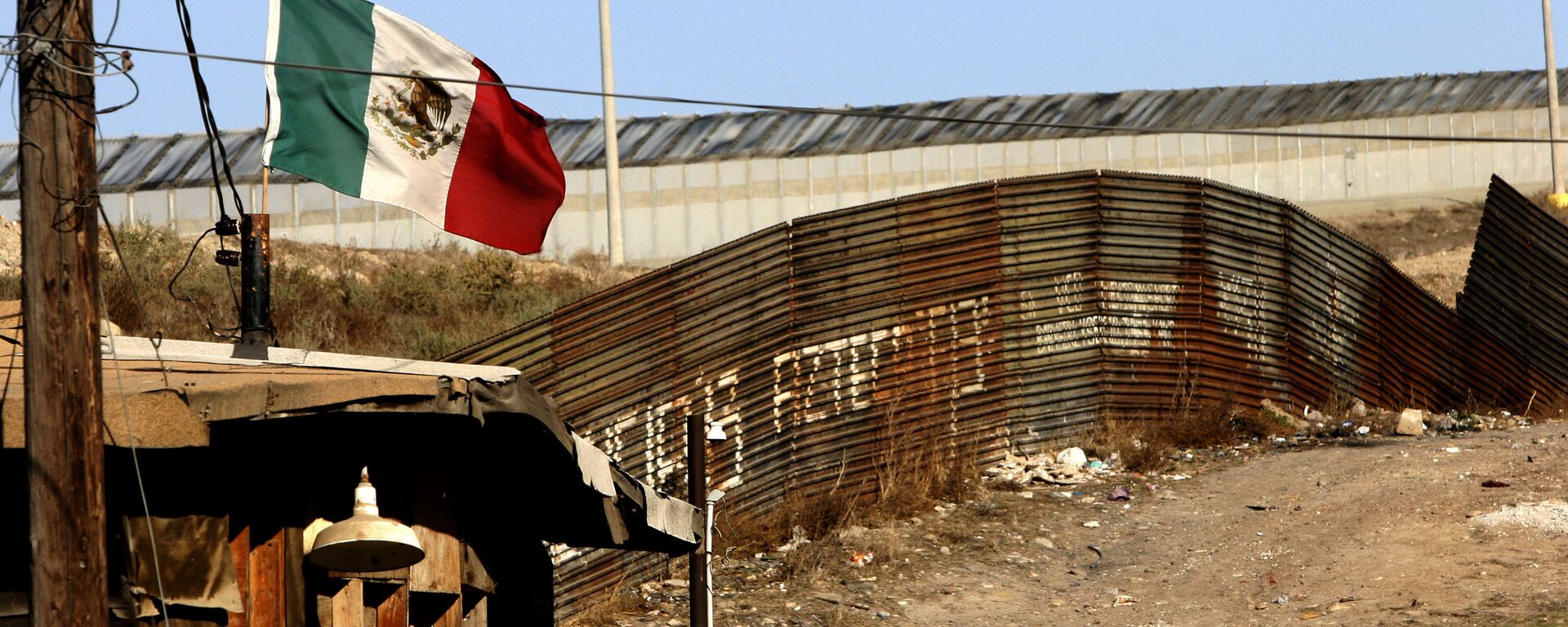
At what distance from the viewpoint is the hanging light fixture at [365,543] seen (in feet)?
22.4

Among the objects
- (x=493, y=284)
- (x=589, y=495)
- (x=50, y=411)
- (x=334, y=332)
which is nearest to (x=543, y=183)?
(x=589, y=495)

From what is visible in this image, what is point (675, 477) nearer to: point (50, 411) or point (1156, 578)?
point (1156, 578)

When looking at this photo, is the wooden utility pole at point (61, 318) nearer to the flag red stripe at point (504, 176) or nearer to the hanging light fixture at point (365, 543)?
the hanging light fixture at point (365, 543)

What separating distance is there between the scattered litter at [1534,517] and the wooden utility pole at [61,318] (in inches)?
435

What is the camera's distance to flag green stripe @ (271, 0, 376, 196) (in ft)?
29.2

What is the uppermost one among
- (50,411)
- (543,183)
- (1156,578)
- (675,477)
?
(543,183)

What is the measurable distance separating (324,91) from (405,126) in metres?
0.52

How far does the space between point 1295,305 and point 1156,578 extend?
5438mm

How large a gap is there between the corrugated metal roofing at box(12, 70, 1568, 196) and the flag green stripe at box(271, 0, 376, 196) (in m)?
25.5

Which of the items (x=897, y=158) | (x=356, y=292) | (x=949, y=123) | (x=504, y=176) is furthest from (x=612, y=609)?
(x=949, y=123)

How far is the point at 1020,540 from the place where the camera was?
1394 cm

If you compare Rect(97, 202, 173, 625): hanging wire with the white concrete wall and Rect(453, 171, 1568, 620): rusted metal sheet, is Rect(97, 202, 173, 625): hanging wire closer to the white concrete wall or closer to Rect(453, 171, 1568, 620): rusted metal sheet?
Rect(453, 171, 1568, 620): rusted metal sheet

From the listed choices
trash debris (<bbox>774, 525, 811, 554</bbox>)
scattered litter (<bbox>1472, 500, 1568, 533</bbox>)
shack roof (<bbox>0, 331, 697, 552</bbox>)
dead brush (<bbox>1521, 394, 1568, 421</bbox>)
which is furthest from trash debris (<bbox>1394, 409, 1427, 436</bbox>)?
shack roof (<bbox>0, 331, 697, 552</bbox>)

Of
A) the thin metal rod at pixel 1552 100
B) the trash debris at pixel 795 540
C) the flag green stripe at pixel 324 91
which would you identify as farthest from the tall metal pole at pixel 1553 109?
the flag green stripe at pixel 324 91
